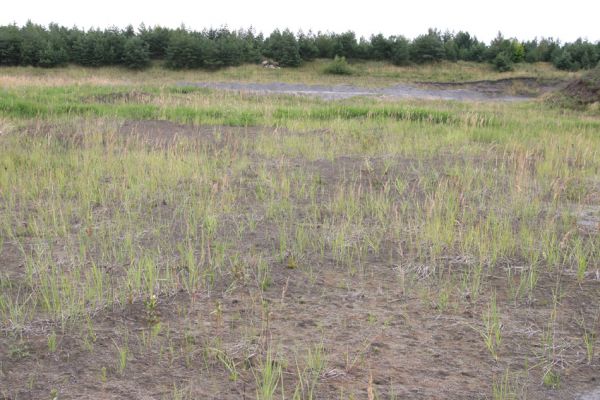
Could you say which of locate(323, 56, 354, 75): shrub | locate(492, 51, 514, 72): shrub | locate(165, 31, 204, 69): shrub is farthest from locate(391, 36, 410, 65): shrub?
locate(165, 31, 204, 69): shrub

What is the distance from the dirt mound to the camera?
1925 cm

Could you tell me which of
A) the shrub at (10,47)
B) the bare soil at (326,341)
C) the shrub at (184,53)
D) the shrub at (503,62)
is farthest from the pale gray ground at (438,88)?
the bare soil at (326,341)

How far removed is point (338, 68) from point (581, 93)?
73.1 feet

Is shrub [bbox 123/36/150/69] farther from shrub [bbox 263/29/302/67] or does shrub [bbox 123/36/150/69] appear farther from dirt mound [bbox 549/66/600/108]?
dirt mound [bbox 549/66/600/108]

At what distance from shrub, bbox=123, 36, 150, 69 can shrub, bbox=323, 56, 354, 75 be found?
39.2ft

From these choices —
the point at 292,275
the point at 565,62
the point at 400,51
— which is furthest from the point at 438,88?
the point at 292,275

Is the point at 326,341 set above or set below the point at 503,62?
below

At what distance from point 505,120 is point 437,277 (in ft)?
34.3

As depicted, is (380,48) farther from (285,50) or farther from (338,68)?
(285,50)

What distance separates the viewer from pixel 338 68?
133ft

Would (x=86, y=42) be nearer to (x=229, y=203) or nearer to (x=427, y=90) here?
(x=427, y=90)

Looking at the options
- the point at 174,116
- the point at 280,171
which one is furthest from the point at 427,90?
the point at 280,171

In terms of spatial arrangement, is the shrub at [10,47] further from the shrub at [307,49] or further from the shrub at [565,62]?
the shrub at [565,62]

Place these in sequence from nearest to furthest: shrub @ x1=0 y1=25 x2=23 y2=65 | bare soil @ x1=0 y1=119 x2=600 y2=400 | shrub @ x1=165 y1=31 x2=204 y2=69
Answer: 1. bare soil @ x1=0 y1=119 x2=600 y2=400
2. shrub @ x1=0 y1=25 x2=23 y2=65
3. shrub @ x1=165 y1=31 x2=204 y2=69
